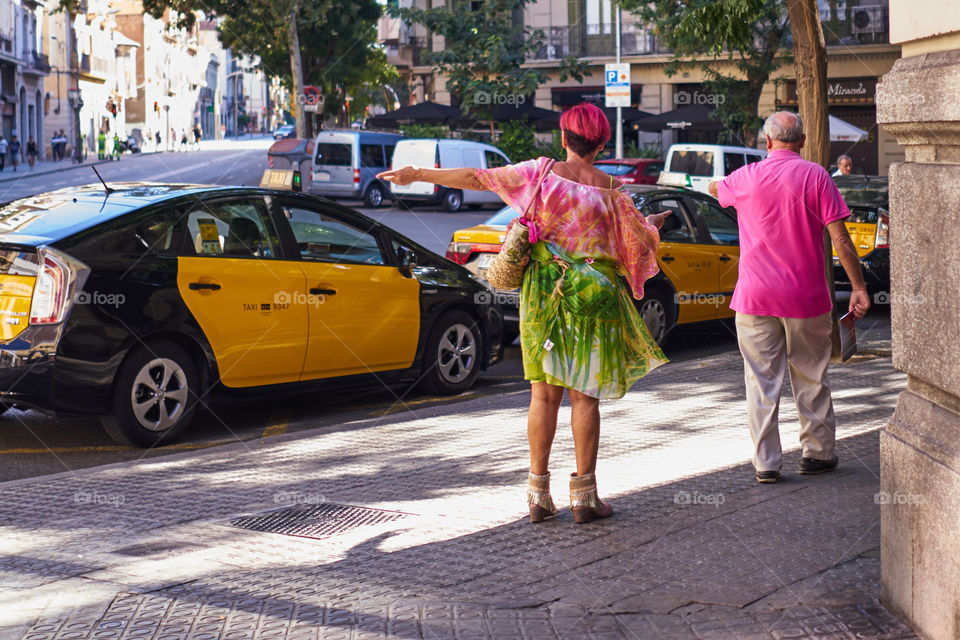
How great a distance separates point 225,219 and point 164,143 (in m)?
100

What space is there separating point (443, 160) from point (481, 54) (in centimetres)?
847

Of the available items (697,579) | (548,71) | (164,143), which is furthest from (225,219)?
(164,143)

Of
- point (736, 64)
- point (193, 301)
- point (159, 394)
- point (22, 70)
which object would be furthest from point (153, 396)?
point (22, 70)

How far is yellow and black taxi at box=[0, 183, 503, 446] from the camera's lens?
692 cm

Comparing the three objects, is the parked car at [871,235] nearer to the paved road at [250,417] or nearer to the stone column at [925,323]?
the paved road at [250,417]

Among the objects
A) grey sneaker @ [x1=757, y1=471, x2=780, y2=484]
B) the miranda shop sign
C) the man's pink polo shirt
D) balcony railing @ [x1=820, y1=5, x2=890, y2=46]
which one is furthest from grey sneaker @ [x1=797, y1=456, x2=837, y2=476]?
balcony railing @ [x1=820, y1=5, x2=890, y2=46]

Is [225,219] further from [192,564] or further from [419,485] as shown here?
[192,564]

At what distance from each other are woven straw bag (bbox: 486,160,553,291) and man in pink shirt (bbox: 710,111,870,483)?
4.08 feet

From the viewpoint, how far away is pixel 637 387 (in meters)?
8.78

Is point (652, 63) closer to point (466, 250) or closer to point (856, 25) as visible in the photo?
point (856, 25)

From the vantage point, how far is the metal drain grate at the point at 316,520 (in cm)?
521

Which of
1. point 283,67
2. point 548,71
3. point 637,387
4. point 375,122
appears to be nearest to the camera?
point 637,387

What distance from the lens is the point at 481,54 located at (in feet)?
131

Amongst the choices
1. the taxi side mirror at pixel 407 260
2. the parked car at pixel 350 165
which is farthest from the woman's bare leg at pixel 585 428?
the parked car at pixel 350 165
